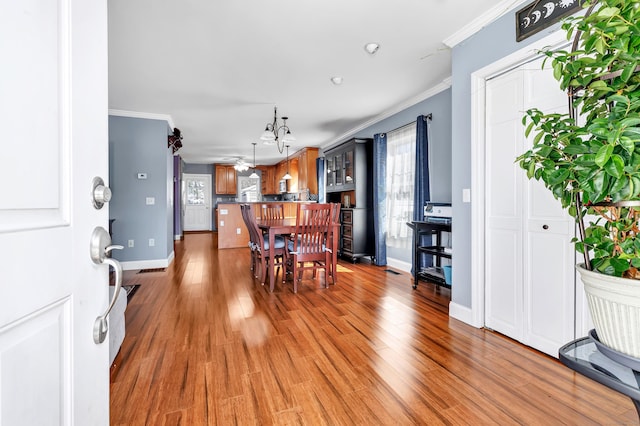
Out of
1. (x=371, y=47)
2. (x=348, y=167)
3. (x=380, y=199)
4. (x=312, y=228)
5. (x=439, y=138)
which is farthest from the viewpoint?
(x=348, y=167)

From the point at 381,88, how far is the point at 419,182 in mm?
1297

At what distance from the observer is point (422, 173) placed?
146 inches

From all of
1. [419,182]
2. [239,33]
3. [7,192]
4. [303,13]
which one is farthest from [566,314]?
[239,33]

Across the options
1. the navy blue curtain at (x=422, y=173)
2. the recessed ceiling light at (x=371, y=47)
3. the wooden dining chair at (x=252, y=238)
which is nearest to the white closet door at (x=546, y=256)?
the recessed ceiling light at (x=371, y=47)

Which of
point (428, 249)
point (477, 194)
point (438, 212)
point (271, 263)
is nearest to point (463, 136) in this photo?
point (477, 194)

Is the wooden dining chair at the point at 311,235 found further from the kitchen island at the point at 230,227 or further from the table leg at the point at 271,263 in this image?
the kitchen island at the point at 230,227

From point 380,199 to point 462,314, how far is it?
92.7 inches

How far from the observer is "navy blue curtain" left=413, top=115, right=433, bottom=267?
3689 mm

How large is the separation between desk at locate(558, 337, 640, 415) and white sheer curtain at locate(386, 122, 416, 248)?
3.58m

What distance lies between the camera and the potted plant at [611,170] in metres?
0.52

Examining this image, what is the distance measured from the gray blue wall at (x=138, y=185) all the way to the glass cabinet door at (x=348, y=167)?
117 inches

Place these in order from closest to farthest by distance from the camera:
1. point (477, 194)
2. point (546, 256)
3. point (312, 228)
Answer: point (546, 256), point (477, 194), point (312, 228)

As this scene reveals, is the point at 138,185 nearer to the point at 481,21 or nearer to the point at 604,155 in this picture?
the point at 481,21

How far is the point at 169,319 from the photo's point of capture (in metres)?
2.54
